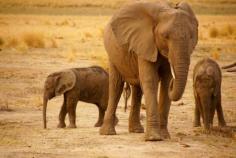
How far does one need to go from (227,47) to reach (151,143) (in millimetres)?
21044

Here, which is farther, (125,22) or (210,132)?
(210,132)

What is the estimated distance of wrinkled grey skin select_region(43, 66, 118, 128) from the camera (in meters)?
15.7

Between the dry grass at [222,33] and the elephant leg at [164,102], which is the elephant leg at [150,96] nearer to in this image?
the elephant leg at [164,102]

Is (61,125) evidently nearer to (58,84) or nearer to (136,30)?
(58,84)

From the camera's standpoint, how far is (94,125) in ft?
51.4

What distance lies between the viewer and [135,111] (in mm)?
13227

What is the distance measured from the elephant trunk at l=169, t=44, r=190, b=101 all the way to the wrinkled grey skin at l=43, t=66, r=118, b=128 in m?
4.05

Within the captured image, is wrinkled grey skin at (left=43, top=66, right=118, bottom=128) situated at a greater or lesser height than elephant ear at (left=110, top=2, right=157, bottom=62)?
lesser

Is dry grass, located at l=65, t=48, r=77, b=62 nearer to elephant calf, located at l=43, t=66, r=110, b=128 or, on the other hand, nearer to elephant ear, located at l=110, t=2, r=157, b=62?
elephant calf, located at l=43, t=66, r=110, b=128

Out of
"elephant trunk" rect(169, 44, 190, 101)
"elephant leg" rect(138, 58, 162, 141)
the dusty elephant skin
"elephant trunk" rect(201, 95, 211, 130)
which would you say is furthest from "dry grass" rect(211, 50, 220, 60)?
"elephant trunk" rect(169, 44, 190, 101)

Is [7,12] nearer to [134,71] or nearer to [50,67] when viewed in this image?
[50,67]

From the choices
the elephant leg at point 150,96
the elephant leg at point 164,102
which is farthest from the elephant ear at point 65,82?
the elephant leg at point 150,96

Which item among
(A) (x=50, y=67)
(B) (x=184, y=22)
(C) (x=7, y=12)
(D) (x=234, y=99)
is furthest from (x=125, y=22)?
(C) (x=7, y=12)

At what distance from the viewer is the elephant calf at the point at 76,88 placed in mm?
15664
